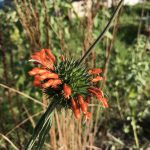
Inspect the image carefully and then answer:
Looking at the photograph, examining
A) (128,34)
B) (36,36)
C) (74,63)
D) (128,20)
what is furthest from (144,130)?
(128,20)

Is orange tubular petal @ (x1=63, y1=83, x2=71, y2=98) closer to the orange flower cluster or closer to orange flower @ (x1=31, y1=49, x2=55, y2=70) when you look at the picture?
the orange flower cluster

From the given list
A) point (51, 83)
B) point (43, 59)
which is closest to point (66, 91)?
point (51, 83)

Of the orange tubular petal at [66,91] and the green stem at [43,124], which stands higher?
the orange tubular petal at [66,91]

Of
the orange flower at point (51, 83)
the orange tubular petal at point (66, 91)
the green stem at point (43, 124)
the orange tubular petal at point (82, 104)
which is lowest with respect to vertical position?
the green stem at point (43, 124)

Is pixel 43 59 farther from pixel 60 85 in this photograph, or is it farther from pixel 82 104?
pixel 82 104

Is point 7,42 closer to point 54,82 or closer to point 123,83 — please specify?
point 123,83

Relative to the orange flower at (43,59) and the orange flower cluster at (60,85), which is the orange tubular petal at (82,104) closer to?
the orange flower cluster at (60,85)

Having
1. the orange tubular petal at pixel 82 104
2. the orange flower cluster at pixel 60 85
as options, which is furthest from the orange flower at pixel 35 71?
the orange tubular petal at pixel 82 104

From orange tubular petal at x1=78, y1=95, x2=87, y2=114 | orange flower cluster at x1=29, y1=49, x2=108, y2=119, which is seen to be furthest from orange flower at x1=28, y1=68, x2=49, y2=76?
orange tubular petal at x1=78, y1=95, x2=87, y2=114
